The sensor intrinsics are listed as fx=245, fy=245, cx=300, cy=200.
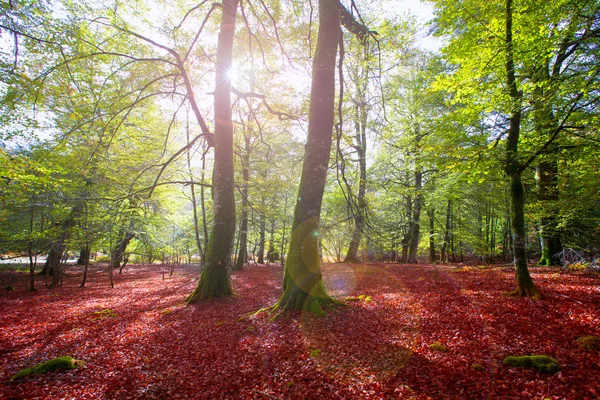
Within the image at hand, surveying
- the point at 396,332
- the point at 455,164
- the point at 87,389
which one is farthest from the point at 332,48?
the point at 87,389

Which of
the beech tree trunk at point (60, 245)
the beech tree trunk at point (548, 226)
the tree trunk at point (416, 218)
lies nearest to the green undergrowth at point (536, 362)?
the beech tree trunk at point (548, 226)

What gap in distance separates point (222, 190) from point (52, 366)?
4.70m

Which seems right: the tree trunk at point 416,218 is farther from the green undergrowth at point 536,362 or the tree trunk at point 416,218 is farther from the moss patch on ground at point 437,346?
the green undergrowth at point 536,362

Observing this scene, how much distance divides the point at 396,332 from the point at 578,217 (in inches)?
355

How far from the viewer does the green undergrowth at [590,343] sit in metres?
3.05

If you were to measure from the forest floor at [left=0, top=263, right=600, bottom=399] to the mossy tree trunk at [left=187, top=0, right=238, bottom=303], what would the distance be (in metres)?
0.61

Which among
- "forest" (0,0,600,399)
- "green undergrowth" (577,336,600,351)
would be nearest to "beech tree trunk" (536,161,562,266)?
"forest" (0,0,600,399)

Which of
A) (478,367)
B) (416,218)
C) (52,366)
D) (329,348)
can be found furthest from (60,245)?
(416,218)

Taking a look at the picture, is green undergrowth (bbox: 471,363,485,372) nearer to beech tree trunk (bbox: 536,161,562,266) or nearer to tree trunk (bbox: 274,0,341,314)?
tree trunk (bbox: 274,0,341,314)

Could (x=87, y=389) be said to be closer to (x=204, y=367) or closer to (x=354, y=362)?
(x=204, y=367)

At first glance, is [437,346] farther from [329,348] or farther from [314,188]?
[314,188]

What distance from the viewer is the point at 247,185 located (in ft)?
44.0

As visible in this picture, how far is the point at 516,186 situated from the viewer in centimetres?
580

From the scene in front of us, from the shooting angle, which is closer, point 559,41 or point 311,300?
point 311,300
